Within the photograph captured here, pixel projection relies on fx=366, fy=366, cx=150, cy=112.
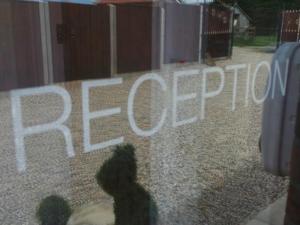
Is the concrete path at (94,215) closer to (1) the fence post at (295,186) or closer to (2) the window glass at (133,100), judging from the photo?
(2) the window glass at (133,100)

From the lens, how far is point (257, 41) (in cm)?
184

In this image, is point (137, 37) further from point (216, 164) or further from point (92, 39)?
point (216, 164)

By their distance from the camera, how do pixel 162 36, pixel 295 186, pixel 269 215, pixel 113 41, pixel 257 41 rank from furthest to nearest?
pixel 269 215, pixel 257 41, pixel 162 36, pixel 113 41, pixel 295 186

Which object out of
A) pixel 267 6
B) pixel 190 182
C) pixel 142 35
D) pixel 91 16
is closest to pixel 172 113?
pixel 142 35

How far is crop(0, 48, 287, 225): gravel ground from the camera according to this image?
121 centimetres

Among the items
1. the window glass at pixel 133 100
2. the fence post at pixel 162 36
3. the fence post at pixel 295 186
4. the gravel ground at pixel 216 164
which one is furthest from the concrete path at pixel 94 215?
the fence post at pixel 295 186

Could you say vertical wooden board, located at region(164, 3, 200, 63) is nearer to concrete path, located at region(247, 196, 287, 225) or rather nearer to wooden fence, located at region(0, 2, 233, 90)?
wooden fence, located at region(0, 2, 233, 90)

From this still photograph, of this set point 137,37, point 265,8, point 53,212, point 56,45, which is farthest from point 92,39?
point 265,8

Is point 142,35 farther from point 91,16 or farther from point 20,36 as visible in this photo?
point 20,36

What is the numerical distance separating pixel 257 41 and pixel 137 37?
70 cm

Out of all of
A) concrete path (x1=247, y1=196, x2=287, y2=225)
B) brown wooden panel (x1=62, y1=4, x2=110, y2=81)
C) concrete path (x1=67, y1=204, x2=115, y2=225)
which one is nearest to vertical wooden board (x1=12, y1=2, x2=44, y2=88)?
brown wooden panel (x1=62, y1=4, x2=110, y2=81)

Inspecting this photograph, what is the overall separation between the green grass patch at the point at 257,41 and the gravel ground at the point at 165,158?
0.13 feet

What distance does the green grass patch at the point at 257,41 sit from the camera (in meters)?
1.80

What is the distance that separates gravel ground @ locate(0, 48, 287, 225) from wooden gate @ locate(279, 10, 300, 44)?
13cm
